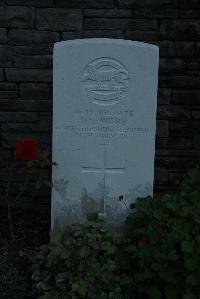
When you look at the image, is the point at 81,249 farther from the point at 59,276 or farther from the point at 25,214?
the point at 25,214

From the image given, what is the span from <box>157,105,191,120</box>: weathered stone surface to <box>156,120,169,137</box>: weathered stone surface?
40mm

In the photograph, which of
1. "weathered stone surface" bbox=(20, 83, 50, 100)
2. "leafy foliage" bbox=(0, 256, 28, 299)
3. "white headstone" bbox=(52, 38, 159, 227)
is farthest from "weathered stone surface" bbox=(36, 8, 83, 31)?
"leafy foliage" bbox=(0, 256, 28, 299)

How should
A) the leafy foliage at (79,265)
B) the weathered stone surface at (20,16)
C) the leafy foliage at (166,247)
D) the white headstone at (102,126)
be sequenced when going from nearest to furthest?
the leafy foliage at (166,247) < the leafy foliage at (79,265) < the white headstone at (102,126) < the weathered stone surface at (20,16)

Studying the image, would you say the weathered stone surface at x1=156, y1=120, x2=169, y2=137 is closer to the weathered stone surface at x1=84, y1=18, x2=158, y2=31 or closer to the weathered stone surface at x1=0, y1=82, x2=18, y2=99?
the weathered stone surface at x1=84, y1=18, x2=158, y2=31

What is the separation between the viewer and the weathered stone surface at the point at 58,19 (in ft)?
12.8

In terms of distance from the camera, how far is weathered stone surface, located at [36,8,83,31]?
12.8ft

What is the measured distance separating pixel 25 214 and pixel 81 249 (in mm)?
1235

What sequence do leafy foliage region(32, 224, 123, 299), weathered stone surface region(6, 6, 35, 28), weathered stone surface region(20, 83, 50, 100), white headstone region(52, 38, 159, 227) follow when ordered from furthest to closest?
weathered stone surface region(20, 83, 50, 100) → weathered stone surface region(6, 6, 35, 28) → white headstone region(52, 38, 159, 227) → leafy foliage region(32, 224, 123, 299)

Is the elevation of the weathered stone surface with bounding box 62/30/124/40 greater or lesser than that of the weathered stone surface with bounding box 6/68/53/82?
greater

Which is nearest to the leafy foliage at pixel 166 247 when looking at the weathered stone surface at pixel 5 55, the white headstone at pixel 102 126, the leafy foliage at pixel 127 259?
the leafy foliage at pixel 127 259

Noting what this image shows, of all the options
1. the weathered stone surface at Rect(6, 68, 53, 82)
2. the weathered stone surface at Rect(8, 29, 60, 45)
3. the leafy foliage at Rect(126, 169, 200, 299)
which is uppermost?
the weathered stone surface at Rect(8, 29, 60, 45)

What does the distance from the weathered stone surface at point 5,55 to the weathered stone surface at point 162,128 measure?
1.24 m

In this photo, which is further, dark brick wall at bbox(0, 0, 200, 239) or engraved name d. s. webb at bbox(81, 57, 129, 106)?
dark brick wall at bbox(0, 0, 200, 239)

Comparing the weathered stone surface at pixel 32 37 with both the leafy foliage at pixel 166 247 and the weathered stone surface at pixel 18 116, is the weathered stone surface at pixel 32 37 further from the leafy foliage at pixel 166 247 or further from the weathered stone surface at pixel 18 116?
the leafy foliage at pixel 166 247
